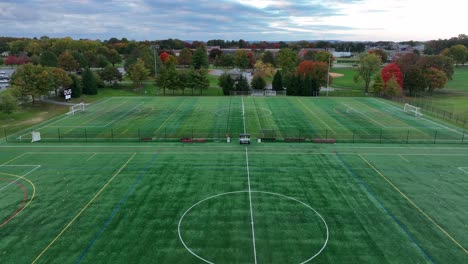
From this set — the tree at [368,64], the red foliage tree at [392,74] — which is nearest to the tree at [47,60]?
the tree at [368,64]

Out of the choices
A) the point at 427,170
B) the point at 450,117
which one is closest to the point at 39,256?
the point at 427,170

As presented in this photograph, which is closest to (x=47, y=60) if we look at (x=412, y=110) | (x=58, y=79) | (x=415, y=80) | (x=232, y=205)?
(x=58, y=79)

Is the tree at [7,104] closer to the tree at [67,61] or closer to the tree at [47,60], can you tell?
the tree at [47,60]

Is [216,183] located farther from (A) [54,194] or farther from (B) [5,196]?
(B) [5,196]

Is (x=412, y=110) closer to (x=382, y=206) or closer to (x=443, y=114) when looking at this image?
(x=443, y=114)

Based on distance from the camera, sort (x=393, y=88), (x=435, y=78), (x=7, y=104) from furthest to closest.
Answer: (x=435, y=78)
(x=393, y=88)
(x=7, y=104)
